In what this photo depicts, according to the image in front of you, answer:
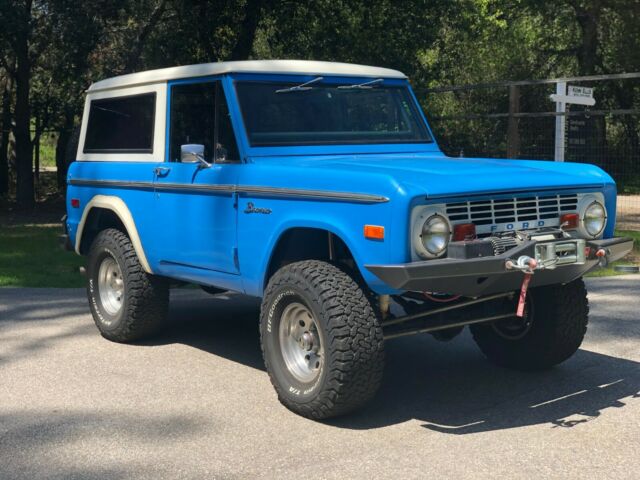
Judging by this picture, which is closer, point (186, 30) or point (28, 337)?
point (28, 337)

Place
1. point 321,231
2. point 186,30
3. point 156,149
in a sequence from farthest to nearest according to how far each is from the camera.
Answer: point 186,30 → point 156,149 → point 321,231

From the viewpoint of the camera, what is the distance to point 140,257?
7.10 metres

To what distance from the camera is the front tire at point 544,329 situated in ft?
20.1

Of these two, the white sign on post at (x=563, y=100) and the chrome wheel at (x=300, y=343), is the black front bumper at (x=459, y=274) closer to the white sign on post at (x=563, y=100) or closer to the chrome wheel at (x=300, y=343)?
the chrome wheel at (x=300, y=343)

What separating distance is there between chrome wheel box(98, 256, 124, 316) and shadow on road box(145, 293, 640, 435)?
1.49ft

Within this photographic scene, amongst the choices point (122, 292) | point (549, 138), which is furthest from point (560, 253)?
point (549, 138)

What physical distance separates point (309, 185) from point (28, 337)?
3372mm

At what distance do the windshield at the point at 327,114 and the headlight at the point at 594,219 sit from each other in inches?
65.3

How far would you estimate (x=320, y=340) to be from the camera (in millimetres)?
5266

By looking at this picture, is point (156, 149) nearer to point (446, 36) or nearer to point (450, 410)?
point (450, 410)

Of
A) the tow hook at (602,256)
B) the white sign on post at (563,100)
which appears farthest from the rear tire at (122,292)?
the white sign on post at (563,100)

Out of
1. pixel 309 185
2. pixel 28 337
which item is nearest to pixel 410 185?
pixel 309 185

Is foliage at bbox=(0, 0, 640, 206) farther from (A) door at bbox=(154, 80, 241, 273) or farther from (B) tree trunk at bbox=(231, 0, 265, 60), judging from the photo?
(A) door at bbox=(154, 80, 241, 273)

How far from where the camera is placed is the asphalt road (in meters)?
4.59
